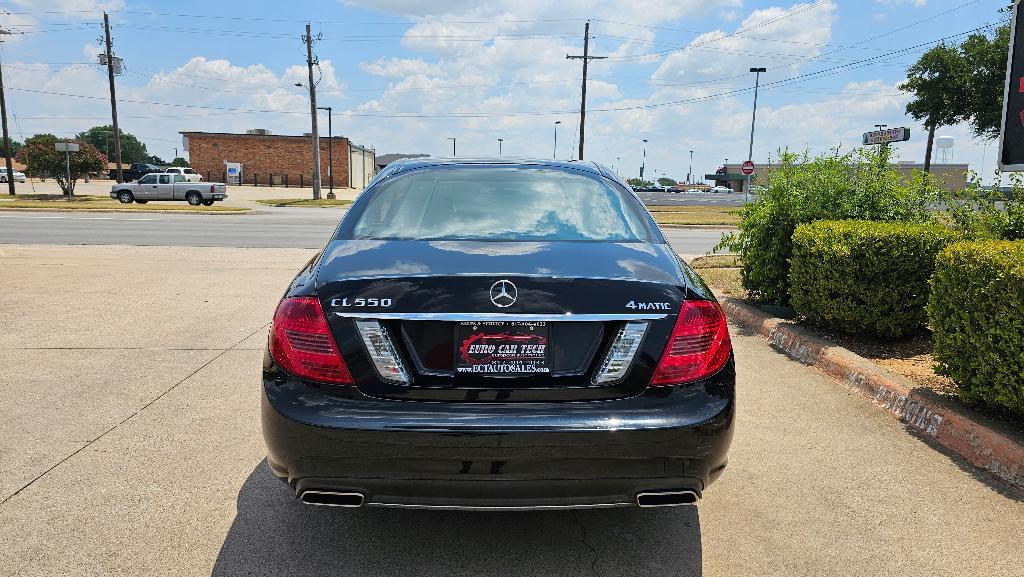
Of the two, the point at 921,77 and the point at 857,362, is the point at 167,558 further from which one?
the point at 921,77

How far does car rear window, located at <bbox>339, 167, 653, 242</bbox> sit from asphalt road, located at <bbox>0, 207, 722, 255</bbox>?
9.87 meters

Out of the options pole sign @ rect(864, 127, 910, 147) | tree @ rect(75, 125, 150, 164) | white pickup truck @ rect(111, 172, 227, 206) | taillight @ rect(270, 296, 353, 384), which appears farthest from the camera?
tree @ rect(75, 125, 150, 164)

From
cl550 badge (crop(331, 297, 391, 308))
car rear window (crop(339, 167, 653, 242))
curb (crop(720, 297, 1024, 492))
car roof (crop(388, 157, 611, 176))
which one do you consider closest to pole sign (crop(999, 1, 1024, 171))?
curb (crop(720, 297, 1024, 492))

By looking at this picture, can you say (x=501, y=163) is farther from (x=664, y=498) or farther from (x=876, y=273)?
(x=876, y=273)

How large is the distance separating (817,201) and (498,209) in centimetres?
453

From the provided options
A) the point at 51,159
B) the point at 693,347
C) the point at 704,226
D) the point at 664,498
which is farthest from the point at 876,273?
the point at 51,159

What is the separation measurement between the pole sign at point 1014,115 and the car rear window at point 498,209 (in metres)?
3.89

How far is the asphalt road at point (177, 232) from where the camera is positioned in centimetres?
1623

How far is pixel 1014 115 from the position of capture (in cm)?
594

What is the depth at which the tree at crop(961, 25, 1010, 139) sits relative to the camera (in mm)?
41125

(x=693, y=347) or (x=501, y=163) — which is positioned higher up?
(x=501, y=163)

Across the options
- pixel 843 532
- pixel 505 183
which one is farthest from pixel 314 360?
pixel 843 532

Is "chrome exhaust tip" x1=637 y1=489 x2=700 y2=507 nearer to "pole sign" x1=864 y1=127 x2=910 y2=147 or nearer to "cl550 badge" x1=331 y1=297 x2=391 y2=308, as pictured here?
"cl550 badge" x1=331 y1=297 x2=391 y2=308

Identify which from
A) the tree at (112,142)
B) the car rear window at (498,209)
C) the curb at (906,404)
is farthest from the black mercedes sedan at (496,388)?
the tree at (112,142)
